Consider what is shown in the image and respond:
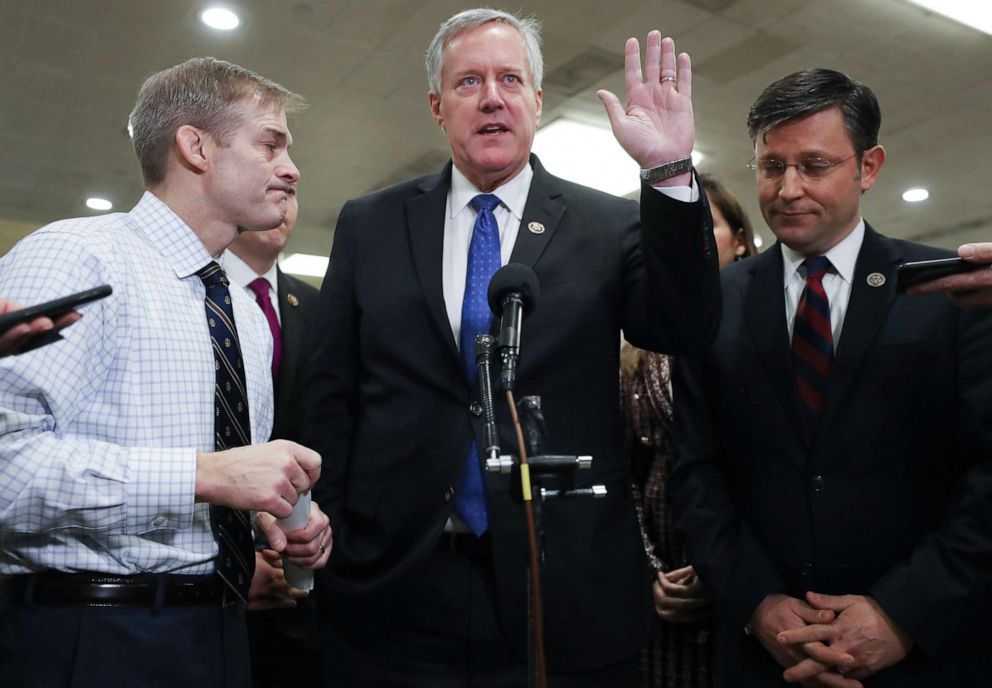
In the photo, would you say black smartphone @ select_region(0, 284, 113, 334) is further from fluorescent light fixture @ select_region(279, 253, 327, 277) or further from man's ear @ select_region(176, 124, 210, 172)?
fluorescent light fixture @ select_region(279, 253, 327, 277)

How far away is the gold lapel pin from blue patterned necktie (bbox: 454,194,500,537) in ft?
2.54

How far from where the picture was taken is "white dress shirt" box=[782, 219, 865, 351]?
1.84m

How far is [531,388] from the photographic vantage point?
1608 millimetres

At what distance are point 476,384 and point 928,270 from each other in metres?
0.80

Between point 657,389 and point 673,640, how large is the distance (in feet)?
2.13

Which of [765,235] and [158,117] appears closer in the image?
[158,117]

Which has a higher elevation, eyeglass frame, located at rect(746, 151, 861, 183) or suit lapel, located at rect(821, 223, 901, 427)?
eyeglass frame, located at rect(746, 151, 861, 183)

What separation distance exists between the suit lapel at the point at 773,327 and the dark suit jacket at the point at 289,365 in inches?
39.4

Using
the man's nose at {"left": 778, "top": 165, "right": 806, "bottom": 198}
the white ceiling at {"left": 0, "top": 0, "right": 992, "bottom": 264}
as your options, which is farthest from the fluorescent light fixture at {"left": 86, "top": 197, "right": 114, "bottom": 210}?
the man's nose at {"left": 778, "top": 165, "right": 806, "bottom": 198}

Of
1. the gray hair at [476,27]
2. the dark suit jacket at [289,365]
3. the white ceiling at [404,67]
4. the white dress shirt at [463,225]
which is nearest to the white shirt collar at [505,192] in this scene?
the white dress shirt at [463,225]

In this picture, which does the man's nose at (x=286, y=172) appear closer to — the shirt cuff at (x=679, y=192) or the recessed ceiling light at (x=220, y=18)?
the shirt cuff at (x=679, y=192)

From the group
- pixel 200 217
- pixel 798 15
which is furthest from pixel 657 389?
pixel 798 15

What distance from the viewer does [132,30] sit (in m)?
4.95

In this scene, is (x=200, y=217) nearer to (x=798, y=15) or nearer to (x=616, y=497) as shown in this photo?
(x=616, y=497)
